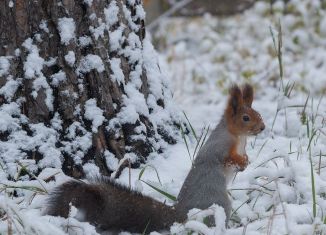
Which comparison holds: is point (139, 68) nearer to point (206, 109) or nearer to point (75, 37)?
point (75, 37)

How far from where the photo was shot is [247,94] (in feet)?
8.38

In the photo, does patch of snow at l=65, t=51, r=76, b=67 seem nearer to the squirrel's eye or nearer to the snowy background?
the snowy background

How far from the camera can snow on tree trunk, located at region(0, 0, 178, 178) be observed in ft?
7.91

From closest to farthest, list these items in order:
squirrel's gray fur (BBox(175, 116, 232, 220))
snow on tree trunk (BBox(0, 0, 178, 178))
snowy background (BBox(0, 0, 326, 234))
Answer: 1. snowy background (BBox(0, 0, 326, 234))
2. squirrel's gray fur (BBox(175, 116, 232, 220))
3. snow on tree trunk (BBox(0, 0, 178, 178))

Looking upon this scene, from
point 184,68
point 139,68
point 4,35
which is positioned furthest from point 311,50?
point 4,35

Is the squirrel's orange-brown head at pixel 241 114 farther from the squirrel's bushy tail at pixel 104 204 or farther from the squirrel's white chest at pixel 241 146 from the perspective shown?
the squirrel's bushy tail at pixel 104 204

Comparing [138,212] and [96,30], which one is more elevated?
[96,30]

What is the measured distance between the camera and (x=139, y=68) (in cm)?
273

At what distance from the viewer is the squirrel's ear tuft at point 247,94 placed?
254 centimetres

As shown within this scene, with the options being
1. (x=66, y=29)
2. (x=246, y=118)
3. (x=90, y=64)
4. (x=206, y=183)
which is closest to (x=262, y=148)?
(x=246, y=118)

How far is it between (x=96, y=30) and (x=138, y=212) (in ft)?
2.59

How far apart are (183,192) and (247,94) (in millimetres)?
524

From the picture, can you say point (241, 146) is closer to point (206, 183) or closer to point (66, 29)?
point (206, 183)

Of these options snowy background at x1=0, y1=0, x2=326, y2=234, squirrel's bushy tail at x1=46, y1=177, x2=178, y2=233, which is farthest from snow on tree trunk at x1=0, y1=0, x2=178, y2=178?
squirrel's bushy tail at x1=46, y1=177, x2=178, y2=233
